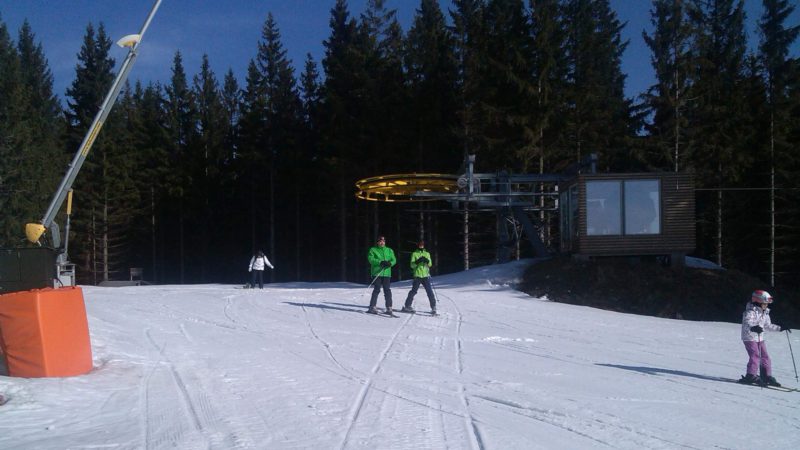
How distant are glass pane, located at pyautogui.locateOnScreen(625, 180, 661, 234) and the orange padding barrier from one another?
17866mm

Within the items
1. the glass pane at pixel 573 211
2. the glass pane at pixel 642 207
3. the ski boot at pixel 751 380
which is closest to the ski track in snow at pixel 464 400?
the ski boot at pixel 751 380

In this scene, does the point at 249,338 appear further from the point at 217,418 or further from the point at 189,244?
the point at 189,244

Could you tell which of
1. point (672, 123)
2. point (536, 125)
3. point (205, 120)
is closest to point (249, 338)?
point (536, 125)

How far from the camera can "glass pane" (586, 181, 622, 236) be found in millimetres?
22094

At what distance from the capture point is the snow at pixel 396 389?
21.5ft

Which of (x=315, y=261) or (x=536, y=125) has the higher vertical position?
(x=536, y=125)

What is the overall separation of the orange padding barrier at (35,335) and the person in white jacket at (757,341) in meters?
9.36

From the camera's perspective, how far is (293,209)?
49406mm

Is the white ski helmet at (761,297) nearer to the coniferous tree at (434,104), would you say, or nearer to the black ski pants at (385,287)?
the black ski pants at (385,287)

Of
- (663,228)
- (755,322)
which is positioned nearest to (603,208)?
(663,228)

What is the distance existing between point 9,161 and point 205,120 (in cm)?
1823

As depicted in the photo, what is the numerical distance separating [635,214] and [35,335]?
1837 cm

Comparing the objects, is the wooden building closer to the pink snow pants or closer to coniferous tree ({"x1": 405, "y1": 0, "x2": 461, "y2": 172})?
the pink snow pants

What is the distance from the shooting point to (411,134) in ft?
122
